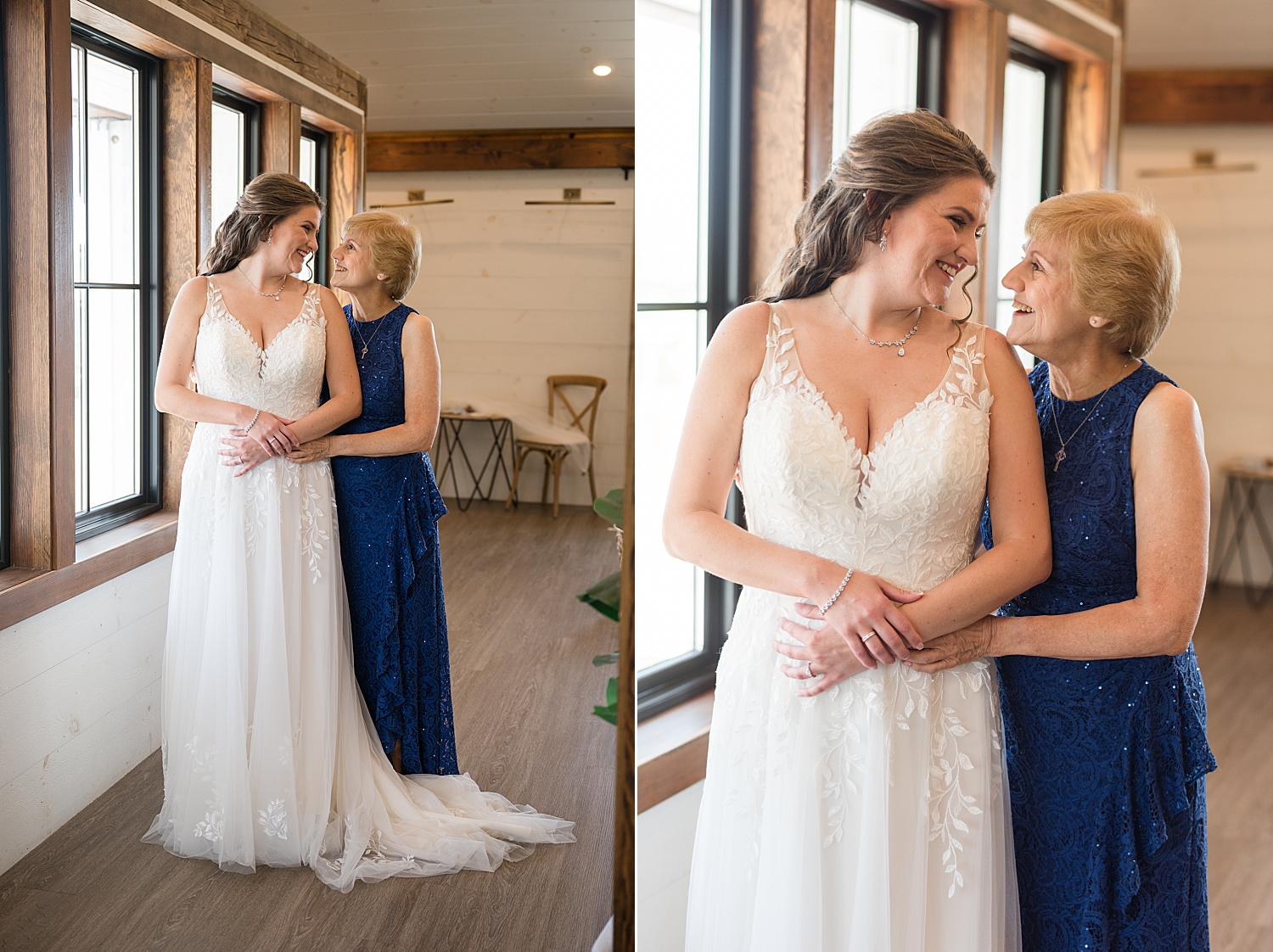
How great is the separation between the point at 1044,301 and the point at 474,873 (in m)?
1.15

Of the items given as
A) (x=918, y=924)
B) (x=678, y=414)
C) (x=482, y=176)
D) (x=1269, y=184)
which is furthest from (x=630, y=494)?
(x=1269, y=184)

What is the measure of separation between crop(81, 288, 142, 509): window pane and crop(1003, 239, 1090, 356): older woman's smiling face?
109cm

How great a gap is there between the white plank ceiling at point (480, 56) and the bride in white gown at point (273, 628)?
8.3 inches

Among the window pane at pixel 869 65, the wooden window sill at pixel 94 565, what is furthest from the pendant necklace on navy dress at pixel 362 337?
the window pane at pixel 869 65

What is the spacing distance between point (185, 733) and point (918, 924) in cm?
104

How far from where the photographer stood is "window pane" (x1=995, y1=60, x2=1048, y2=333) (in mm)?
1608

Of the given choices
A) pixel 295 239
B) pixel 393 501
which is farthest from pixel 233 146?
pixel 393 501

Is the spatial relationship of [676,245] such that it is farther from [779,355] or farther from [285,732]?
[285,732]

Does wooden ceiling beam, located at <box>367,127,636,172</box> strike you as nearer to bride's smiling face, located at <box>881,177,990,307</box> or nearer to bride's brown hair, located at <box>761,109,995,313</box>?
bride's brown hair, located at <box>761,109,995,313</box>

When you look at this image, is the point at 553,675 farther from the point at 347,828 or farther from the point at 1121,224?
the point at 1121,224

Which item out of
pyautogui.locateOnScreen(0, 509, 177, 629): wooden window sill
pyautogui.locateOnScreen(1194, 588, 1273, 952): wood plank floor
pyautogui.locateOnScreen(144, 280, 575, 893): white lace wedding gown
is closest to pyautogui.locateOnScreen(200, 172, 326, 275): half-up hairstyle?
pyautogui.locateOnScreen(144, 280, 575, 893): white lace wedding gown

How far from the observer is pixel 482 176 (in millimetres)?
1198

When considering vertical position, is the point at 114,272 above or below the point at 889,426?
above

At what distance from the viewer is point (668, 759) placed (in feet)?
4.20
